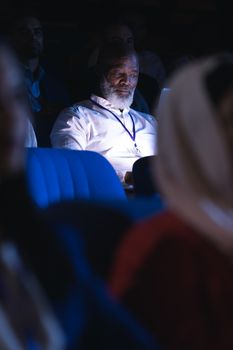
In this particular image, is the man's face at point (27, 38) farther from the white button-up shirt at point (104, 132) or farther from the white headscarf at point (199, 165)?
the white headscarf at point (199, 165)

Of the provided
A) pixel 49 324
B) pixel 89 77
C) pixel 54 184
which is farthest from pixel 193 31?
pixel 49 324

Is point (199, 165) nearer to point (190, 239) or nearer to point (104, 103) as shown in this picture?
point (190, 239)

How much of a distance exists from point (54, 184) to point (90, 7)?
215 centimetres

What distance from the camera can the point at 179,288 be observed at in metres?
0.80

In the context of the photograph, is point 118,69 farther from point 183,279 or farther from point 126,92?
point 183,279

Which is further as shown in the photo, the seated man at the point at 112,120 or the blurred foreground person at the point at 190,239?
the seated man at the point at 112,120

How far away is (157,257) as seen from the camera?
0.82m

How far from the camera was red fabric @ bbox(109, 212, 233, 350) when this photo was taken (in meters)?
0.79

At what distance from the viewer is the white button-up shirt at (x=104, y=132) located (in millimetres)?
2402

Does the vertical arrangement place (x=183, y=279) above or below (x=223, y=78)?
below

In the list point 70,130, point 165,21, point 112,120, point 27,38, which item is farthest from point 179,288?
point 165,21

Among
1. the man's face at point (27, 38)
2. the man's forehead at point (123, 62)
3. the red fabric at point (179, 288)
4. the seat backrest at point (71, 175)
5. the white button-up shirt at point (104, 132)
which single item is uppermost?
the man's face at point (27, 38)

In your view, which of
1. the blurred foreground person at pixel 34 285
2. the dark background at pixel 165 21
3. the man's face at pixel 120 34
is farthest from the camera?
the dark background at pixel 165 21

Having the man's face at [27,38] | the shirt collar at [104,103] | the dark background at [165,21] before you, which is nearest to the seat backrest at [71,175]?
the shirt collar at [104,103]
